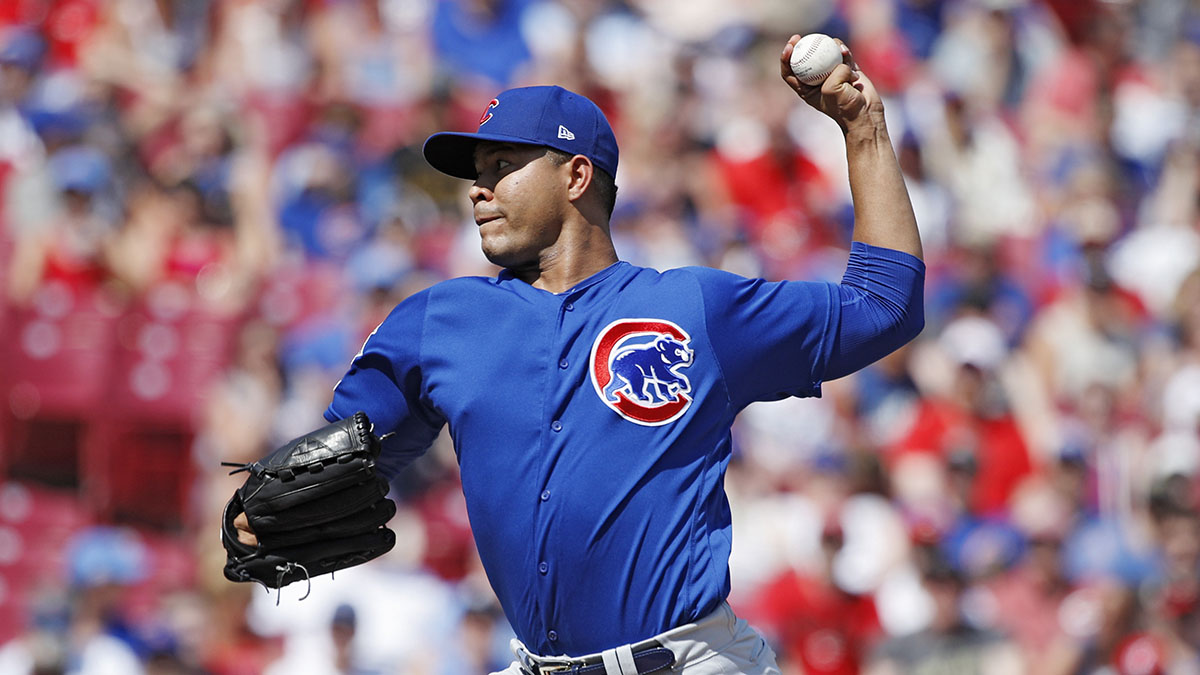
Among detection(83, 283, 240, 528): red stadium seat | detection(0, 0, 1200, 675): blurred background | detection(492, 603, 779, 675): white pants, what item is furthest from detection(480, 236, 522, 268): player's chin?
detection(83, 283, 240, 528): red stadium seat

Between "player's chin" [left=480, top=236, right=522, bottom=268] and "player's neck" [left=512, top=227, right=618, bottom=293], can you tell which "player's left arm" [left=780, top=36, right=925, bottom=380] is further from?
"player's chin" [left=480, top=236, right=522, bottom=268]

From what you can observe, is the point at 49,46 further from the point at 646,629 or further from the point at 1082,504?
the point at 646,629

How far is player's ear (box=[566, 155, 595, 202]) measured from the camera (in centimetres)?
351

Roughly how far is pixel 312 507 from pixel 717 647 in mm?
946

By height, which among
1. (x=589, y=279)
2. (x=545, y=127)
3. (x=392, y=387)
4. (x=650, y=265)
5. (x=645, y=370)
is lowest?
(x=645, y=370)

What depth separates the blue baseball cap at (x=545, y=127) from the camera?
3.46 m

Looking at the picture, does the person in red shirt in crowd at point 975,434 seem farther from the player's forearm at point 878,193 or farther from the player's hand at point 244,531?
the player's hand at point 244,531

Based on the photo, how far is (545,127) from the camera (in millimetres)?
3469

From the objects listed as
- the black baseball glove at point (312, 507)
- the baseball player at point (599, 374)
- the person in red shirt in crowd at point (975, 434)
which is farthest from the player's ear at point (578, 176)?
the person in red shirt in crowd at point (975, 434)

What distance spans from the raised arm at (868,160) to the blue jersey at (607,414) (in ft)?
0.28

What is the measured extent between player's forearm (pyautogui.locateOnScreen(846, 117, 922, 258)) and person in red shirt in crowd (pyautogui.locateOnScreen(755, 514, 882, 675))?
161 inches

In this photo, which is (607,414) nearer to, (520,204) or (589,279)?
(589,279)

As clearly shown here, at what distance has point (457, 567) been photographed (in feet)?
25.1

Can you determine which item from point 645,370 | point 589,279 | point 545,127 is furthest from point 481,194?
point 645,370
